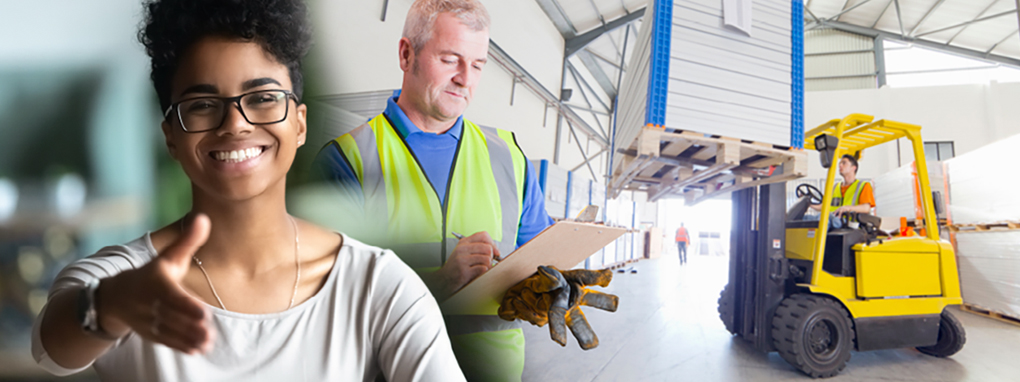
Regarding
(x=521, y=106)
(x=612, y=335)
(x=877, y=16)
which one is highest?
(x=877, y=16)

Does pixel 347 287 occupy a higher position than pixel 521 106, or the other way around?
pixel 521 106

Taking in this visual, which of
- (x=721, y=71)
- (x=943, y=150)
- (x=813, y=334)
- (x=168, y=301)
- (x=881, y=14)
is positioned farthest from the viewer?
(x=881, y=14)

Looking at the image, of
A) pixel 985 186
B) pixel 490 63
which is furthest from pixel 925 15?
pixel 490 63

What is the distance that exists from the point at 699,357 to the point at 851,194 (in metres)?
2.44

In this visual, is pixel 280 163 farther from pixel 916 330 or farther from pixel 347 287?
pixel 916 330

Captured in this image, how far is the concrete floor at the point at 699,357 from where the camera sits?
389 cm

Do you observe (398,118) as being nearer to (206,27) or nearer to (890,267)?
(206,27)

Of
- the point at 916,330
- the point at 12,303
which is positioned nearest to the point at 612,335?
the point at 916,330

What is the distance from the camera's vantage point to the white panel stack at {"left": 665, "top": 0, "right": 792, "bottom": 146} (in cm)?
289

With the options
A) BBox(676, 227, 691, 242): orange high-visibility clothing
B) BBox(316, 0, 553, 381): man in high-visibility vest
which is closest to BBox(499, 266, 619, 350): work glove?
BBox(316, 0, 553, 381): man in high-visibility vest

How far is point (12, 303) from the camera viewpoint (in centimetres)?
63

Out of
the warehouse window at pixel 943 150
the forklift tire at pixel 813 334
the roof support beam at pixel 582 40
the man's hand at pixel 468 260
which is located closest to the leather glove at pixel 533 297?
the man's hand at pixel 468 260

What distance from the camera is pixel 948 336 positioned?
4754 mm

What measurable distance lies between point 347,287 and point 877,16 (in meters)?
13.6
